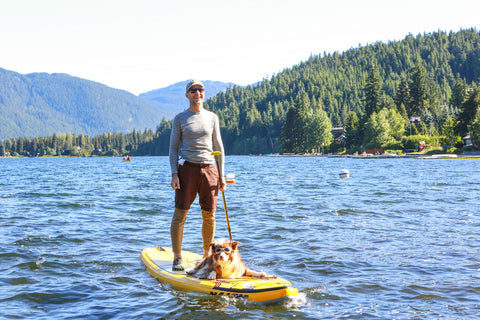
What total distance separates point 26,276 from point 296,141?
544 ft

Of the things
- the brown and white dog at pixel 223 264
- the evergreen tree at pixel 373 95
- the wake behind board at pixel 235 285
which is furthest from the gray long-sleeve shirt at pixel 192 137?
the evergreen tree at pixel 373 95

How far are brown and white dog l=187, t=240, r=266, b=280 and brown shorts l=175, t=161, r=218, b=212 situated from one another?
0.93 meters

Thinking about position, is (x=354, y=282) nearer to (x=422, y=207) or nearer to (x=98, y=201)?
(x=422, y=207)

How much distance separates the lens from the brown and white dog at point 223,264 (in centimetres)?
801

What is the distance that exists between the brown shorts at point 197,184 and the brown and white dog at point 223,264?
930 millimetres

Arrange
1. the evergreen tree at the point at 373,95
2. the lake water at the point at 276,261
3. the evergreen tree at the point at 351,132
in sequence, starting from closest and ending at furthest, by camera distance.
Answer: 1. the lake water at the point at 276,261
2. the evergreen tree at the point at 373,95
3. the evergreen tree at the point at 351,132

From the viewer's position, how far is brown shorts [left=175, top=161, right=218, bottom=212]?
8.59 m

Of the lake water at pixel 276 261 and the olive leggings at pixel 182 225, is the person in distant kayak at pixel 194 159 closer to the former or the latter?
the olive leggings at pixel 182 225

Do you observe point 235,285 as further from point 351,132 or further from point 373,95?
point 373,95

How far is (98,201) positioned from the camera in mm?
25047

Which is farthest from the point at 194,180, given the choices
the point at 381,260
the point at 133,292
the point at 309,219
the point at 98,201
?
the point at 98,201

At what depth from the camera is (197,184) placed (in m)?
8.70

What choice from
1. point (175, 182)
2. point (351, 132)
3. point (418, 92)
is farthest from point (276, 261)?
point (418, 92)

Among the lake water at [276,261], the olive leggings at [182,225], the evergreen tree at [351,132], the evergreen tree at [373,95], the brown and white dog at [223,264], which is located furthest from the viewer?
the evergreen tree at [351,132]
